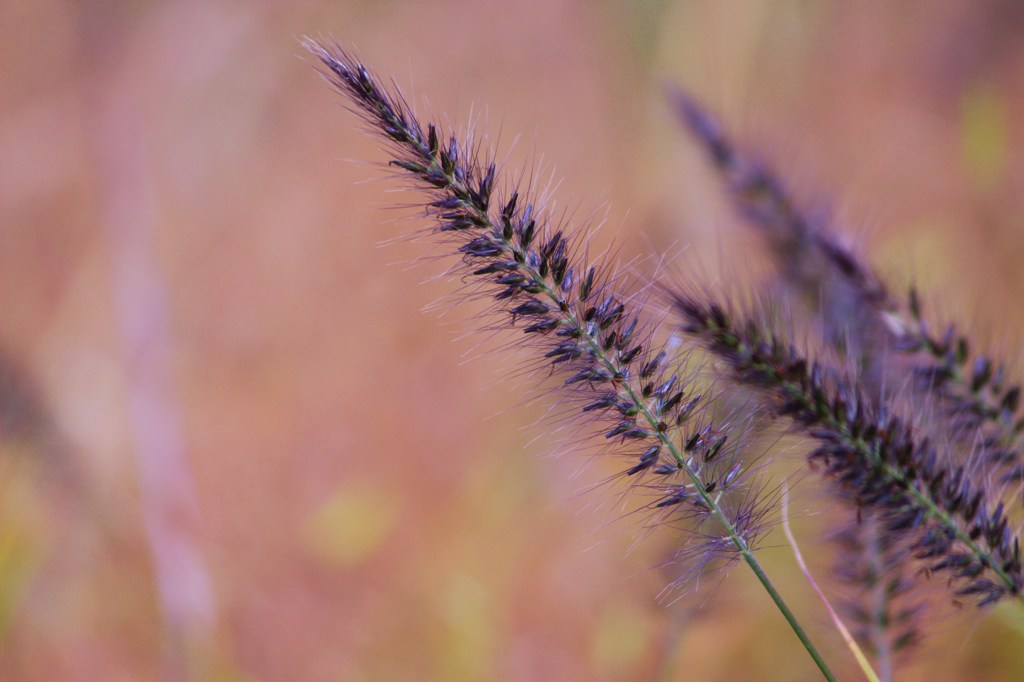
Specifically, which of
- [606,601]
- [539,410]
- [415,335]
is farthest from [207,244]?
[606,601]

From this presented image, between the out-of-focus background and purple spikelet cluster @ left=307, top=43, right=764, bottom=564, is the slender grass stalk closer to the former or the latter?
purple spikelet cluster @ left=307, top=43, right=764, bottom=564

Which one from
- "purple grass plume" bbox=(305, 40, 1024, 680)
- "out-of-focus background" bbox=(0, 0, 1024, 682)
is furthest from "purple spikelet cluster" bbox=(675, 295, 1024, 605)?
"out-of-focus background" bbox=(0, 0, 1024, 682)

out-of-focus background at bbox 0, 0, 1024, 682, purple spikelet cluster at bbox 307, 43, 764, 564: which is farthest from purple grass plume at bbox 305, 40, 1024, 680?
out-of-focus background at bbox 0, 0, 1024, 682

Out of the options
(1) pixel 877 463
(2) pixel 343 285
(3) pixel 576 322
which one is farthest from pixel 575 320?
(2) pixel 343 285

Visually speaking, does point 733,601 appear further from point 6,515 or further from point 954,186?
point 6,515

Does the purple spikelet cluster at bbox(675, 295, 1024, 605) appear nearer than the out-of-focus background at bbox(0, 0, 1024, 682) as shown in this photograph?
Yes

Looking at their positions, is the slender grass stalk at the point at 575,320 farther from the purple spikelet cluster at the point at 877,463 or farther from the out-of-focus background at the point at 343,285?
the out-of-focus background at the point at 343,285

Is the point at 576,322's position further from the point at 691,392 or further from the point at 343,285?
the point at 343,285
